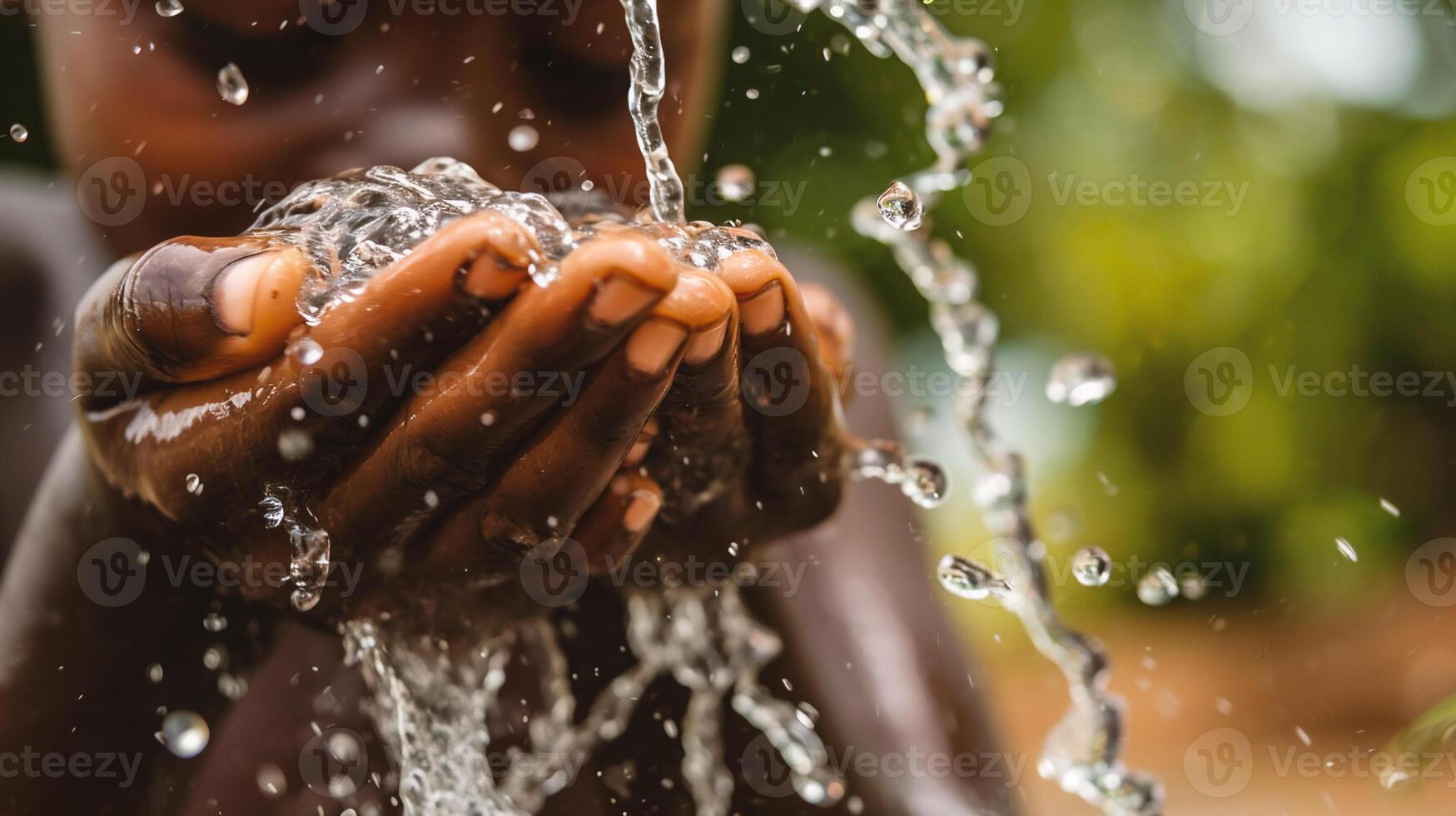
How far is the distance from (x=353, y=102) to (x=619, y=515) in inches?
18.7

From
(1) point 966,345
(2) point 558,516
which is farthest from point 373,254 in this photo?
(1) point 966,345

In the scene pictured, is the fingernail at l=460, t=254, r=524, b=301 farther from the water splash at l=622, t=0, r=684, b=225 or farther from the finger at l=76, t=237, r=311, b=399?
the water splash at l=622, t=0, r=684, b=225

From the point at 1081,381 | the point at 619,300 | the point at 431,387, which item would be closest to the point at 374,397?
the point at 431,387

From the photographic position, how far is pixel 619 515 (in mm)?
641

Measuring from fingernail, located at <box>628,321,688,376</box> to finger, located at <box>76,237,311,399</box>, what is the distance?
0.16m

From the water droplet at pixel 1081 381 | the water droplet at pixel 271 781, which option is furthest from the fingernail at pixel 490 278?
the water droplet at pixel 1081 381

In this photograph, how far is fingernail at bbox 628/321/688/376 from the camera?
1.66 feet

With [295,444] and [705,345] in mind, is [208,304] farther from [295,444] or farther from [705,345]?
[705,345]

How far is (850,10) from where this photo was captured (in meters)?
0.97

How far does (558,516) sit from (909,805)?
0.57m

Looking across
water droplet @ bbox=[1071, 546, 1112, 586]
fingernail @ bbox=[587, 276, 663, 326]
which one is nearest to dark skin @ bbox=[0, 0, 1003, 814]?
fingernail @ bbox=[587, 276, 663, 326]

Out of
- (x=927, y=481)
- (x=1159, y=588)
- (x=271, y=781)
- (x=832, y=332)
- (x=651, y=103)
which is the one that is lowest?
(x=271, y=781)

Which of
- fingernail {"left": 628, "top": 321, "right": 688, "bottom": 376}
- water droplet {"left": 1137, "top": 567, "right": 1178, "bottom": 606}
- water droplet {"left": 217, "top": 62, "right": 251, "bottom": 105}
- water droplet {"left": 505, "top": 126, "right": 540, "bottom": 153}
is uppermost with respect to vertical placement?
fingernail {"left": 628, "top": 321, "right": 688, "bottom": 376}

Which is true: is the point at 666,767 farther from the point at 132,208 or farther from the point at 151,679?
the point at 132,208
